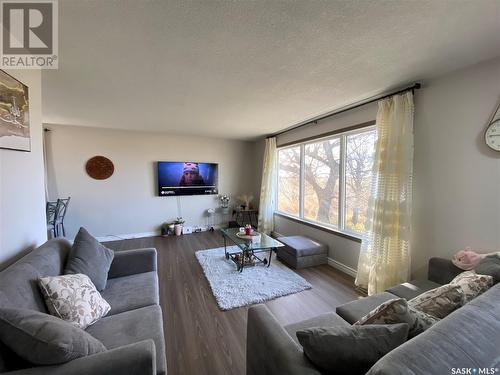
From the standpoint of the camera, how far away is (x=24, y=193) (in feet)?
5.24

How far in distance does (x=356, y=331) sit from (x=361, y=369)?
0.42ft

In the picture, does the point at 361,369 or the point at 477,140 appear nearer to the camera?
the point at 361,369

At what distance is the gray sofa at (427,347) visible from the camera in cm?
70

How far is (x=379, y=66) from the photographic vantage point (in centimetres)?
185

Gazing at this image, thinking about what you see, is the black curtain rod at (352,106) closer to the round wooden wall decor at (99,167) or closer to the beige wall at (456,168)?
the beige wall at (456,168)

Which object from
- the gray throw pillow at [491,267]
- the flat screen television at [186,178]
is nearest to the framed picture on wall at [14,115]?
the flat screen television at [186,178]

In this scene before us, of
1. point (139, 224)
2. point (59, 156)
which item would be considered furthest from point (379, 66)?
point (59, 156)

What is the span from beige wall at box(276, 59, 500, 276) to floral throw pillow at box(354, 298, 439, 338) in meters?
1.40

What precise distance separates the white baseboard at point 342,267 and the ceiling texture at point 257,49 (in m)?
2.30

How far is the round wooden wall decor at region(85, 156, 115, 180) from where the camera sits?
430 centimetres

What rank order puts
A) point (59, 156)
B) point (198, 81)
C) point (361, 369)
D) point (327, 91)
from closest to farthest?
point (361, 369)
point (198, 81)
point (327, 91)
point (59, 156)

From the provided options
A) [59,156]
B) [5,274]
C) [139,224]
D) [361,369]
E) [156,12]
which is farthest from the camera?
[139,224]

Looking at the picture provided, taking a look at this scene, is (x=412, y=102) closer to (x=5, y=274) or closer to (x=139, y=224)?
(x=5, y=274)

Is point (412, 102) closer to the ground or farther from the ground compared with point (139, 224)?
farther from the ground
